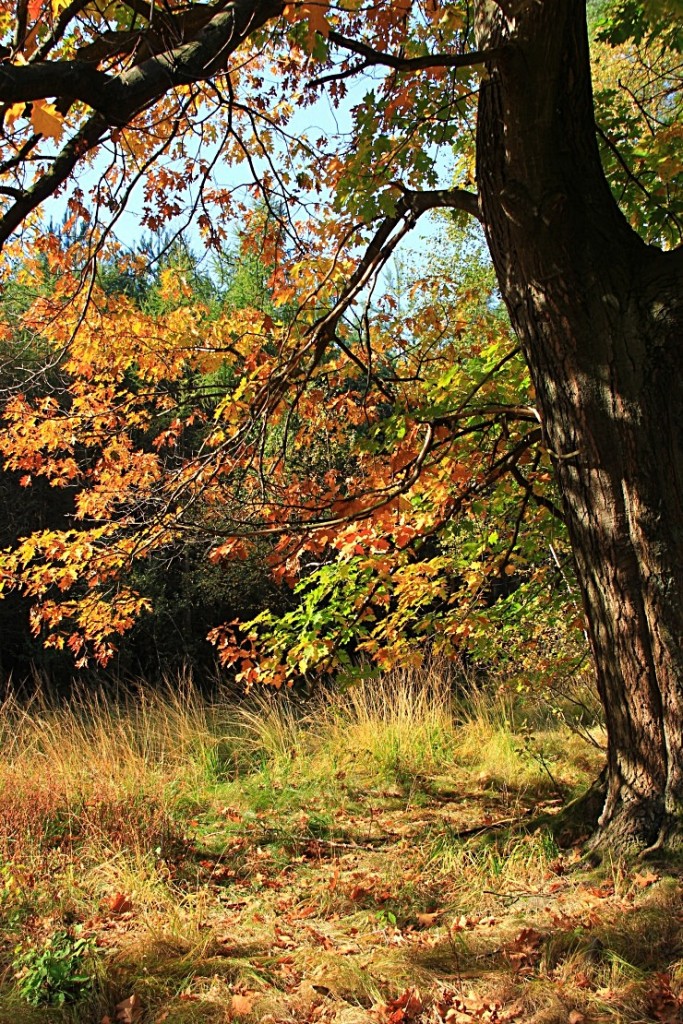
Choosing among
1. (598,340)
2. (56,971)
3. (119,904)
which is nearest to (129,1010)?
(56,971)

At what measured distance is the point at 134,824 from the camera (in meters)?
4.70

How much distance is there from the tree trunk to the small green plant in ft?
7.62

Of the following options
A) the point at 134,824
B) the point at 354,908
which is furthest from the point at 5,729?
the point at 354,908

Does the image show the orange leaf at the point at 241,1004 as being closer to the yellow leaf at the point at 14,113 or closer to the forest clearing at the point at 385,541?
the forest clearing at the point at 385,541

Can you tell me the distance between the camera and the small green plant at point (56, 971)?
294 centimetres

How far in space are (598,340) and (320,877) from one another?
319 cm

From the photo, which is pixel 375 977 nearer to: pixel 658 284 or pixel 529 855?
pixel 529 855

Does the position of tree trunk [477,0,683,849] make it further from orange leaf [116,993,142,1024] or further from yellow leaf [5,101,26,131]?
orange leaf [116,993,142,1024]

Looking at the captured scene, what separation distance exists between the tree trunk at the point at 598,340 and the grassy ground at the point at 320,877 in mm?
695

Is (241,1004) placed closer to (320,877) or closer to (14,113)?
(320,877)

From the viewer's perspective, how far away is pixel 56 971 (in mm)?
2990

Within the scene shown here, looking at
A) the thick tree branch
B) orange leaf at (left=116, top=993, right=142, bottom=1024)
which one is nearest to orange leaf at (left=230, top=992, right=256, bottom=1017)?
orange leaf at (left=116, top=993, right=142, bottom=1024)

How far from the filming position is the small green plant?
294 cm

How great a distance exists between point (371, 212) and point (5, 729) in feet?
17.1
